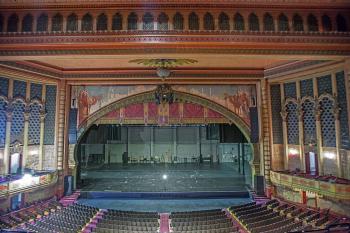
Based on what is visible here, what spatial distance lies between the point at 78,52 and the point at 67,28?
94 centimetres

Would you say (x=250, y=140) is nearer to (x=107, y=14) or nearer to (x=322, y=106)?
(x=322, y=106)

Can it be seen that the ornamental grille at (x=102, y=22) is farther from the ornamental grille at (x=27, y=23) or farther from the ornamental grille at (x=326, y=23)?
the ornamental grille at (x=326, y=23)

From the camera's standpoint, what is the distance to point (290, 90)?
49.8ft

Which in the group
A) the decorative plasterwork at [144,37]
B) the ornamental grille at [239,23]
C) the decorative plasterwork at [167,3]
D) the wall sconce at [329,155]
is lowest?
the wall sconce at [329,155]

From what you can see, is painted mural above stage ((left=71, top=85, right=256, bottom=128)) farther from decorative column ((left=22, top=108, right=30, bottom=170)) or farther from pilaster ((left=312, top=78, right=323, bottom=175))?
pilaster ((left=312, top=78, right=323, bottom=175))

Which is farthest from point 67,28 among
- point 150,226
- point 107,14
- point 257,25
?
point 150,226

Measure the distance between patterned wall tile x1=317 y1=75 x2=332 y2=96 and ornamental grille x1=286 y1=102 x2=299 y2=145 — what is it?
5.31 feet

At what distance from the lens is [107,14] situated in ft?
31.8

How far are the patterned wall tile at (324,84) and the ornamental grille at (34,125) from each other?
15813 millimetres

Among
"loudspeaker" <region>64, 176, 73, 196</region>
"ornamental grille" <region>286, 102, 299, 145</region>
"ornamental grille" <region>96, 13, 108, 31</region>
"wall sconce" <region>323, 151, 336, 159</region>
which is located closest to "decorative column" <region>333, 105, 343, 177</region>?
"wall sconce" <region>323, 151, 336, 159</region>

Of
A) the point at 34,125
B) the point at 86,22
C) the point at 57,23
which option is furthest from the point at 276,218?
the point at 34,125

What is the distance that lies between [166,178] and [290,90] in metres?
11.0

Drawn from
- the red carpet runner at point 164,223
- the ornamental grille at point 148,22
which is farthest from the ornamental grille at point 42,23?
the red carpet runner at point 164,223

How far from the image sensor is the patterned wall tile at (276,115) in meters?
15.5
